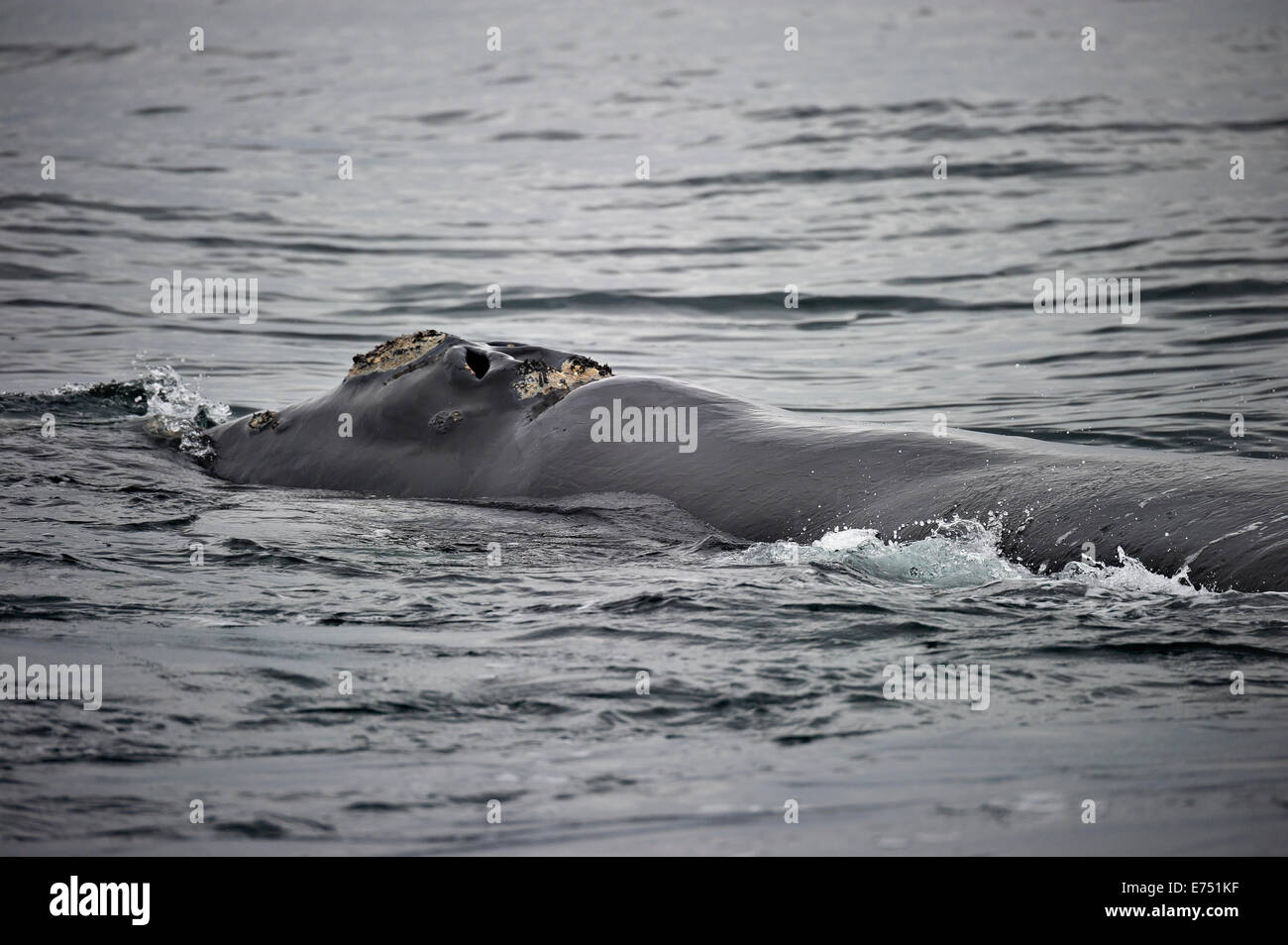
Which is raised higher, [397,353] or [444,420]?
[397,353]

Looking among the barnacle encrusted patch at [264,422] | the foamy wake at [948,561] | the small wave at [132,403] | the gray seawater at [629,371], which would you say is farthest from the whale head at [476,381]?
the small wave at [132,403]

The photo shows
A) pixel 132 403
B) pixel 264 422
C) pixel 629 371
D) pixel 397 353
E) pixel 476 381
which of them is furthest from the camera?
pixel 629 371

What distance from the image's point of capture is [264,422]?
378 inches

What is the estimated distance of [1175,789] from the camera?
4.77 metres

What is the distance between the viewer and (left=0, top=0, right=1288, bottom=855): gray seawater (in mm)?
4883

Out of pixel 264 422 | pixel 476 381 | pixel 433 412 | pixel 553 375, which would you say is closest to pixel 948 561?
pixel 553 375

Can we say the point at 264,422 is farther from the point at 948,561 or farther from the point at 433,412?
the point at 948,561

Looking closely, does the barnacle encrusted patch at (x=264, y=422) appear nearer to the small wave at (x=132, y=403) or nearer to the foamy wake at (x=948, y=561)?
the small wave at (x=132, y=403)

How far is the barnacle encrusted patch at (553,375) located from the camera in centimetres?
858

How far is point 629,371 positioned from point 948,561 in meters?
8.60

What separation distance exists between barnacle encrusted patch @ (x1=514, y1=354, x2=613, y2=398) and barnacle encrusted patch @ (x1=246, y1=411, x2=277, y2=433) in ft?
5.73

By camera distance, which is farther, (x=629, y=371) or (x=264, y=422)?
(x=629, y=371)
